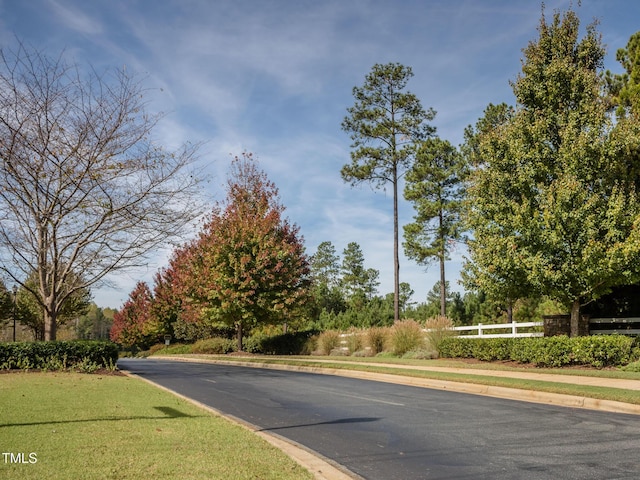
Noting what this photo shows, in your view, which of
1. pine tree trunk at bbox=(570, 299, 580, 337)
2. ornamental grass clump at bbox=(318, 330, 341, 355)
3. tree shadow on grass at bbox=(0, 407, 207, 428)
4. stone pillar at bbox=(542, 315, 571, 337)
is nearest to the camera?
tree shadow on grass at bbox=(0, 407, 207, 428)

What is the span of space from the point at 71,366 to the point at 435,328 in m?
15.0

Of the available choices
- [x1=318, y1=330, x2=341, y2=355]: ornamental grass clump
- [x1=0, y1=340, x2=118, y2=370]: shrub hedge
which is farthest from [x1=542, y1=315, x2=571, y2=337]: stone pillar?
[x1=0, y1=340, x2=118, y2=370]: shrub hedge

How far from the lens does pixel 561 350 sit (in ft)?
58.9

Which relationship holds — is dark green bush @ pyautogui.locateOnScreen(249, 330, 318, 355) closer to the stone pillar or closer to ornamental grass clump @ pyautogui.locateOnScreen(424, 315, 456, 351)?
ornamental grass clump @ pyautogui.locateOnScreen(424, 315, 456, 351)

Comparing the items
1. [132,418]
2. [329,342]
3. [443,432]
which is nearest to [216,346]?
[329,342]

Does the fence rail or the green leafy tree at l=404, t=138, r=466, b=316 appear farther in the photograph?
the green leafy tree at l=404, t=138, r=466, b=316

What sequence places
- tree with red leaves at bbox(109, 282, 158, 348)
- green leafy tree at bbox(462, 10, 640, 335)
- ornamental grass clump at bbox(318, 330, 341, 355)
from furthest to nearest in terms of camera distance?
tree with red leaves at bbox(109, 282, 158, 348)
ornamental grass clump at bbox(318, 330, 341, 355)
green leafy tree at bbox(462, 10, 640, 335)

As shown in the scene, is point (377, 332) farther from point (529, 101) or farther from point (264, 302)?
point (529, 101)

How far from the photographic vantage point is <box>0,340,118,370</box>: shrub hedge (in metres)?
18.9

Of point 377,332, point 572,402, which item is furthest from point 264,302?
point 572,402

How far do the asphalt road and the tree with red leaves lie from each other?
40.4m

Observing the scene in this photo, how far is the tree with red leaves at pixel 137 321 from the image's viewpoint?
51612mm

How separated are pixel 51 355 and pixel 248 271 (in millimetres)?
12629

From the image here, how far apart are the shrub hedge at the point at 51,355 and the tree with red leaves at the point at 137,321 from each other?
30.6 m
